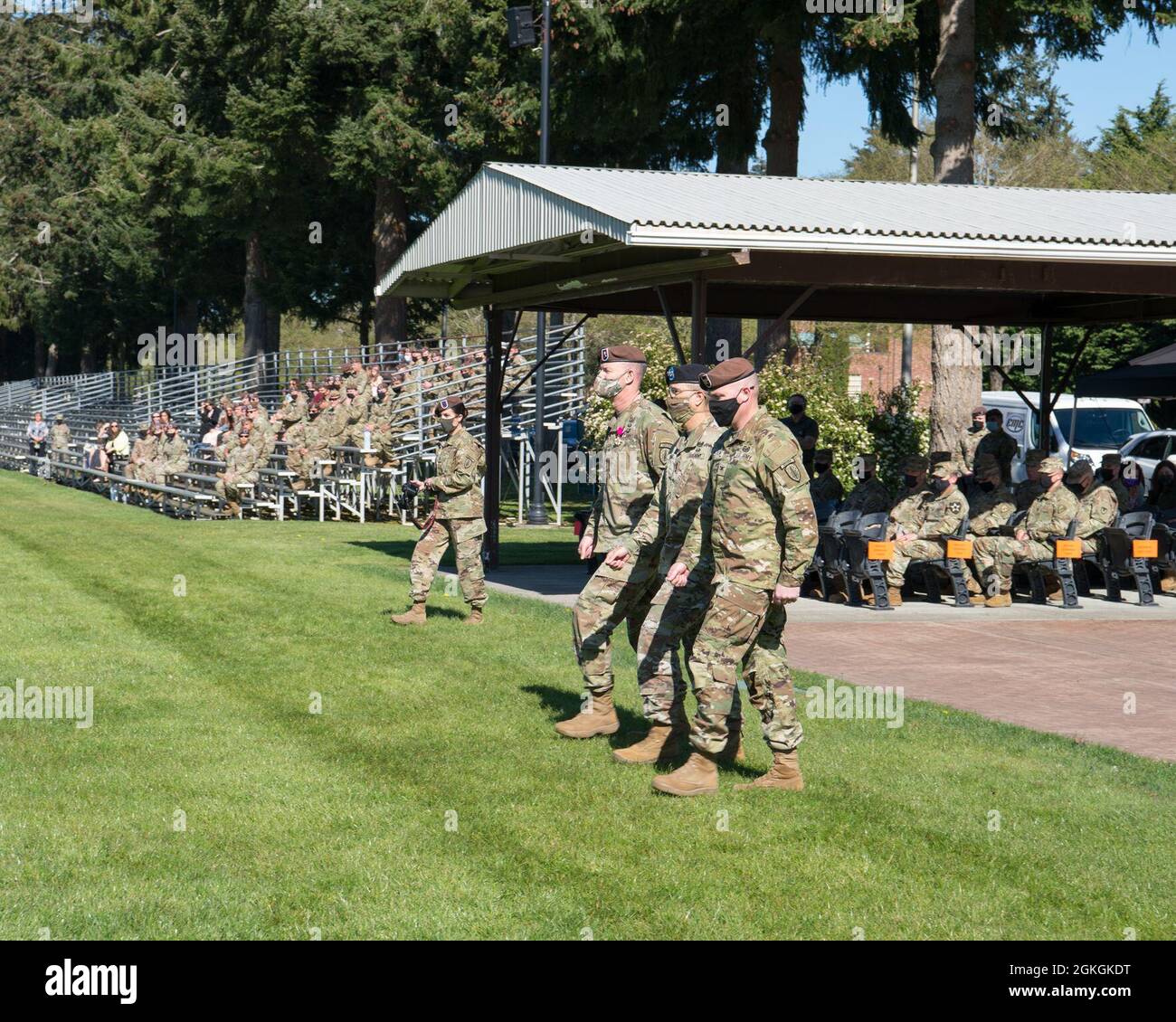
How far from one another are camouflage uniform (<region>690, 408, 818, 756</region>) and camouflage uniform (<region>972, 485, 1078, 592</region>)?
29.9 ft

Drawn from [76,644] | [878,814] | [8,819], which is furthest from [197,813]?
[76,644]

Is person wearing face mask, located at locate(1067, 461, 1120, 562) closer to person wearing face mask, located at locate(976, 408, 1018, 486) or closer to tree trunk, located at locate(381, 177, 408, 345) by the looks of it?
person wearing face mask, located at locate(976, 408, 1018, 486)

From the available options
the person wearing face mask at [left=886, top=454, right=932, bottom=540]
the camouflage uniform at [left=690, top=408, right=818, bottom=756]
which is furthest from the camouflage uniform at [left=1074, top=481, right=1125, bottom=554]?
the camouflage uniform at [left=690, top=408, right=818, bottom=756]

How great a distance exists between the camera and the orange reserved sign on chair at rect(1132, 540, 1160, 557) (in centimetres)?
1638

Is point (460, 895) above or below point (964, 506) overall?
below

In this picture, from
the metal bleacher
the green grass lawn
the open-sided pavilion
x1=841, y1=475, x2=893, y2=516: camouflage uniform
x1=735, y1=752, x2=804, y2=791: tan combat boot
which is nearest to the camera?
the green grass lawn

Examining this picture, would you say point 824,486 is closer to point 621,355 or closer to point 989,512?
point 989,512

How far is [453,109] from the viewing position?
3556 cm

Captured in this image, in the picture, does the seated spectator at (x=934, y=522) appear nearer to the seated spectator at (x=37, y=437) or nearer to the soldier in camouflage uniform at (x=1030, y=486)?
the soldier in camouflage uniform at (x=1030, y=486)

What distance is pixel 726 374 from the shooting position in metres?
7.76

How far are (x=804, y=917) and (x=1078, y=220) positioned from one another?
12018mm
